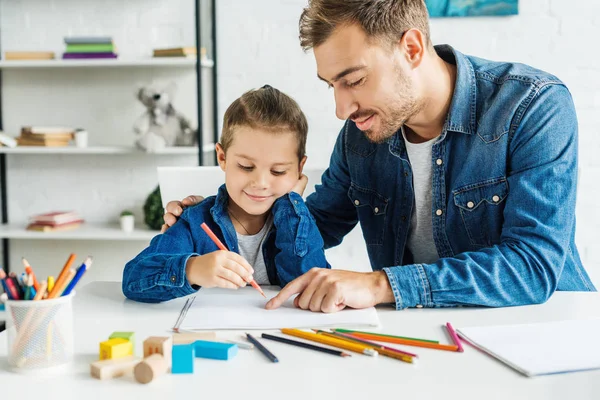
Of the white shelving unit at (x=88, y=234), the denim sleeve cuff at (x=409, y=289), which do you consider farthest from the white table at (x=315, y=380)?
the white shelving unit at (x=88, y=234)

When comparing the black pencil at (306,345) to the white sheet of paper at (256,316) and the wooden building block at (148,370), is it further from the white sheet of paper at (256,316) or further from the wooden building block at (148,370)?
the wooden building block at (148,370)

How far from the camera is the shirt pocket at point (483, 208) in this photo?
132 cm

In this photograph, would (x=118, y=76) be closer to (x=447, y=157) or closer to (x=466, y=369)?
(x=447, y=157)

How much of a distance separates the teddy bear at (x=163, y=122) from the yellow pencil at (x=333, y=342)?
2.14m

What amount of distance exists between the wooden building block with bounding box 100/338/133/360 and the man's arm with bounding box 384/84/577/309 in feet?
1.43

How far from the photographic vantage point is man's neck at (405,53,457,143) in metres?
1.44

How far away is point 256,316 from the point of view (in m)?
1.02

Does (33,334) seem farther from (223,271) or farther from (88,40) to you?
(88,40)

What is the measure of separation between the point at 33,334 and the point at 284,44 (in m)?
2.43

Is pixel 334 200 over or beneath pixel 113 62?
beneath

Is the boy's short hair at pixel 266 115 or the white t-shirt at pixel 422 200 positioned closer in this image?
the boy's short hair at pixel 266 115

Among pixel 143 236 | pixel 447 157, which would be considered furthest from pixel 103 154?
pixel 447 157

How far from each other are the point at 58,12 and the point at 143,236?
1.15 m

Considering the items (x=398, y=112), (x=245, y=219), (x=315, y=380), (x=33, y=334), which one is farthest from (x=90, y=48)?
(x=315, y=380)
